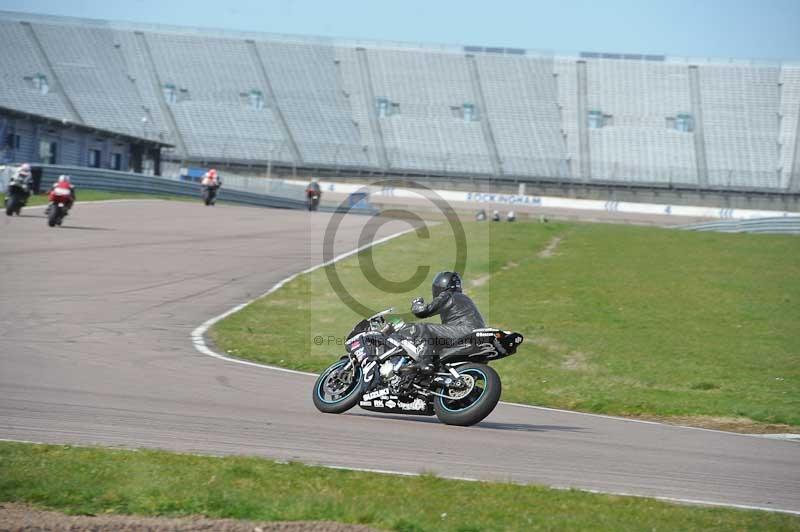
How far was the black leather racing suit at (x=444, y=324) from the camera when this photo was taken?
389 inches

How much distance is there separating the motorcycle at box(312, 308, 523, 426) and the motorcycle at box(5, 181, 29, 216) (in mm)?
21847

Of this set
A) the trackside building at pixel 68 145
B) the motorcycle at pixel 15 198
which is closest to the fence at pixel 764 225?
the motorcycle at pixel 15 198

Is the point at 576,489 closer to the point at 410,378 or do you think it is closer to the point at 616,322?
the point at 410,378

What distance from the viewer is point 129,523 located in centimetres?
572

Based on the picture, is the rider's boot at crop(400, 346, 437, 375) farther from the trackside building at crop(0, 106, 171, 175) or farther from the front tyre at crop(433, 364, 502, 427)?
the trackside building at crop(0, 106, 171, 175)

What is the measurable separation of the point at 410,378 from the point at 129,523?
4.51 m

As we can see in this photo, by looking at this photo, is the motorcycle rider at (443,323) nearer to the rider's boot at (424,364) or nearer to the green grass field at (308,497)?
the rider's boot at (424,364)

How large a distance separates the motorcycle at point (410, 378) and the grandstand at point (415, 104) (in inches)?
2258

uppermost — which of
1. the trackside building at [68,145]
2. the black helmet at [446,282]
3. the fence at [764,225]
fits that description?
the trackside building at [68,145]

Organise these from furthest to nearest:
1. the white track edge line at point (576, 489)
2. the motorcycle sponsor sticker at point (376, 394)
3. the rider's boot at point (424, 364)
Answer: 1. the motorcycle sponsor sticker at point (376, 394)
2. the rider's boot at point (424, 364)
3. the white track edge line at point (576, 489)

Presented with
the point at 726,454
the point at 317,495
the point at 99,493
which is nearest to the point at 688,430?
the point at 726,454

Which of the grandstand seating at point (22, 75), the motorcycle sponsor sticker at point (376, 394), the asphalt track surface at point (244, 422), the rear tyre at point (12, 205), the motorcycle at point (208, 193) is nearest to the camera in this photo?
the asphalt track surface at point (244, 422)

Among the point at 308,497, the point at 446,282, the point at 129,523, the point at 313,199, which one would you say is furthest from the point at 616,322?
the point at 313,199

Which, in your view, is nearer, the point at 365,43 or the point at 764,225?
the point at 764,225
